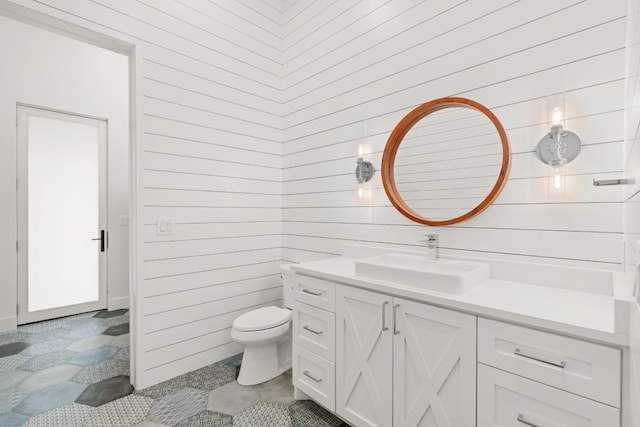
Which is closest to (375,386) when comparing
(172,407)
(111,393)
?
(172,407)

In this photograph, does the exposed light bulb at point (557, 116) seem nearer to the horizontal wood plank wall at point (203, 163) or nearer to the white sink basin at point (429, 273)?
the white sink basin at point (429, 273)

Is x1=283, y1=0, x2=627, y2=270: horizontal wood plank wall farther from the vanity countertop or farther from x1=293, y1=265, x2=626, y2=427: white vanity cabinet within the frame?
x1=293, y1=265, x2=626, y2=427: white vanity cabinet

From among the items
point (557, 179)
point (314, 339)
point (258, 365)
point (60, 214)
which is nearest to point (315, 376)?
point (314, 339)

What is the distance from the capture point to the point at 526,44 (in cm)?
151

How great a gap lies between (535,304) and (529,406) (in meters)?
0.35

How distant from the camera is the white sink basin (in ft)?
4.29

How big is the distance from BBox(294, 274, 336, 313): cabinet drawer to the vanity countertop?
5.3 inches

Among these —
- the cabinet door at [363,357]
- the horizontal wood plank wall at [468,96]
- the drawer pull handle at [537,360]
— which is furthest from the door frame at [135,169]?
the drawer pull handle at [537,360]

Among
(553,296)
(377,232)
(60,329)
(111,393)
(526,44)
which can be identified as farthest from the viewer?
(60,329)

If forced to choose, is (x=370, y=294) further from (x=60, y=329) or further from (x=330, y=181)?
(x=60, y=329)

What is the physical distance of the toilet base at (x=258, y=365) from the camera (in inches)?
85.2

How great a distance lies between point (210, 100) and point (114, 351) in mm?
2323

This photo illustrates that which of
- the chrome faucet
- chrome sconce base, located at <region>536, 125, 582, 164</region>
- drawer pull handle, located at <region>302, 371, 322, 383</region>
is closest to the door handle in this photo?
drawer pull handle, located at <region>302, 371, 322, 383</region>

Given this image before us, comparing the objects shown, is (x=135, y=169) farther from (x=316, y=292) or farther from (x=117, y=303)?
(x=117, y=303)
